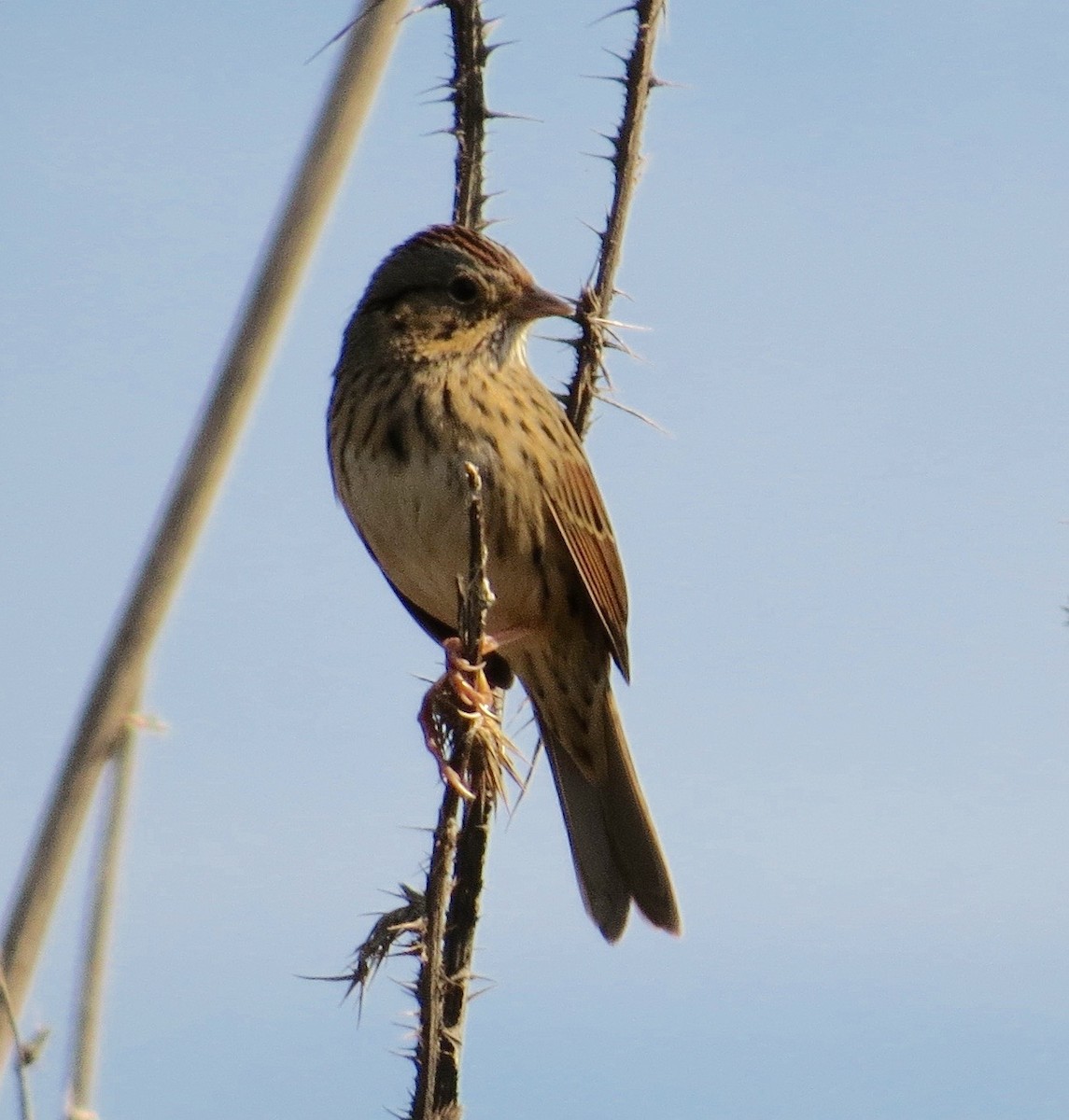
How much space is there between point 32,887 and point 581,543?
8.47 ft

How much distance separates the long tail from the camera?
4320 millimetres

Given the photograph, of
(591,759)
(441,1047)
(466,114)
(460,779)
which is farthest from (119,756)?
(591,759)

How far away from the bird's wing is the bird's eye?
1.65ft

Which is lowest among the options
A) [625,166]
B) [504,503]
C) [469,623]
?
[469,623]

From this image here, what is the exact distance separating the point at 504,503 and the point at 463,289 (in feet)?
1.96

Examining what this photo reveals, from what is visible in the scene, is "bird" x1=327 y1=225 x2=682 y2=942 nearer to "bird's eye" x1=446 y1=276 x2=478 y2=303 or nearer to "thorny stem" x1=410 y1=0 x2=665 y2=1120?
"bird's eye" x1=446 y1=276 x2=478 y2=303

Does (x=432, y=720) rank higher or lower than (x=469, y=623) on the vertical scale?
higher

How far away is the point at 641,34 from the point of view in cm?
340

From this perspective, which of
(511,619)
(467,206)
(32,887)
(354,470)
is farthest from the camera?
(511,619)

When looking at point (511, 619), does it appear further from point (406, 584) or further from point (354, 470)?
point (354, 470)

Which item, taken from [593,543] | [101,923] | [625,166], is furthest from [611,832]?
[101,923]

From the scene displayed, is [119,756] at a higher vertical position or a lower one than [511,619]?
lower

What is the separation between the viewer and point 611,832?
4.41 meters

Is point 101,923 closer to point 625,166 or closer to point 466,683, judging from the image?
point 466,683
